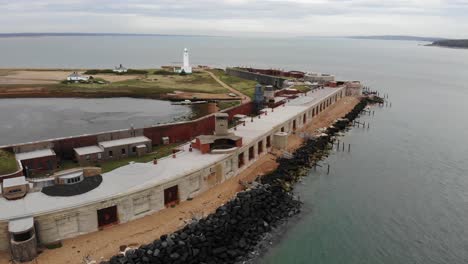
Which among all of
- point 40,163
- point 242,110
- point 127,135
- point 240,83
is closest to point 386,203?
point 127,135

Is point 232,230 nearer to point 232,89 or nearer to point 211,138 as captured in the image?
point 211,138

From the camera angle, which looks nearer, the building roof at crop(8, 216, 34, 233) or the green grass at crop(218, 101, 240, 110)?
the building roof at crop(8, 216, 34, 233)

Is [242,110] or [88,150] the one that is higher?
[242,110]

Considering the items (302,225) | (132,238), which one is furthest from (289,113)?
(132,238)

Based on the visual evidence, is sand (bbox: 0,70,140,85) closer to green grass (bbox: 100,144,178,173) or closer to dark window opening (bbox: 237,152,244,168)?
green grass (bbox: 100,144,178,173)

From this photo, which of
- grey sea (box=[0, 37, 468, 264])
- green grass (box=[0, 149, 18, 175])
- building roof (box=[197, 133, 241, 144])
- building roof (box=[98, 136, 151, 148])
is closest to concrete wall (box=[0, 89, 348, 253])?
building roof (box=[197, 133, 241, 144])

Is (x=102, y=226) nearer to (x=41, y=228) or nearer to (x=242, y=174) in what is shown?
(x=41, y=228)
